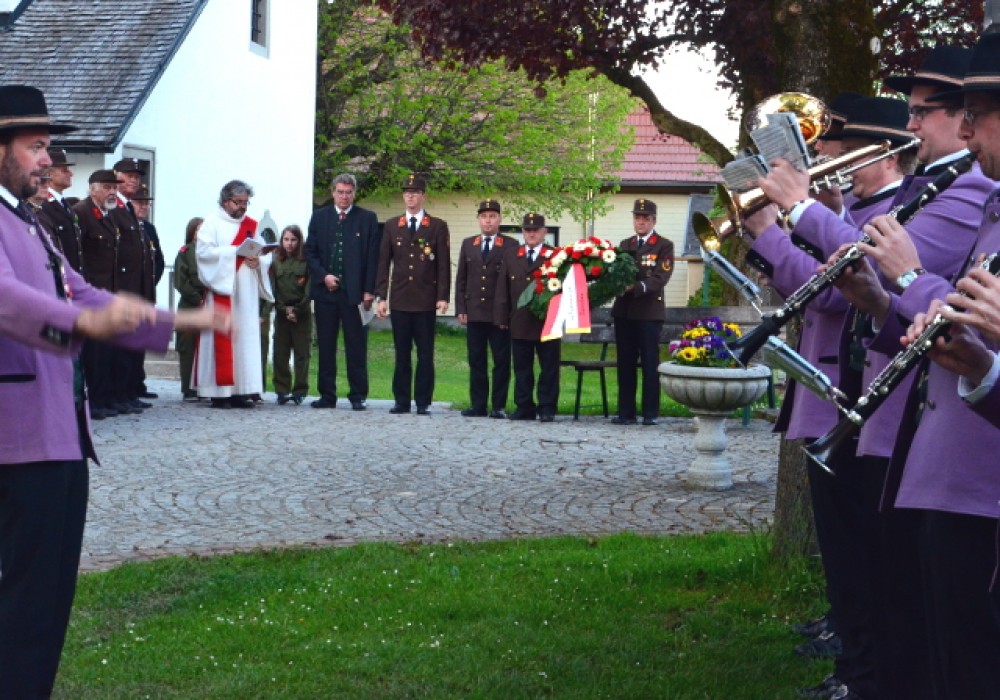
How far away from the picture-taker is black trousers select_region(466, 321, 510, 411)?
1582 cm

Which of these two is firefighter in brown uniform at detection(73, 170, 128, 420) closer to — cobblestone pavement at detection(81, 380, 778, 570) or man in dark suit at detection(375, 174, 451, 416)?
cobblestone pavement at detection(81, 380, 778, 570)

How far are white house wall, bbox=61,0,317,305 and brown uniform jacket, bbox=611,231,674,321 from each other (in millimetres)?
8997

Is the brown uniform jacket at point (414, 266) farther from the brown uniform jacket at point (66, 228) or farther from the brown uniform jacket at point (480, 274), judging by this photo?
the brown uniform jacket at point (66, 228)

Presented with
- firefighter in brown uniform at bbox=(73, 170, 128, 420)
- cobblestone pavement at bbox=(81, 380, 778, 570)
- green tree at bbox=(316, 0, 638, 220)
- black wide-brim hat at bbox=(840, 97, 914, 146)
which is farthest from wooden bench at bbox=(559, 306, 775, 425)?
green tree at bbox=(316, 0, 638, 220)

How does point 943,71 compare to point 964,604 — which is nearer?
point 964,604

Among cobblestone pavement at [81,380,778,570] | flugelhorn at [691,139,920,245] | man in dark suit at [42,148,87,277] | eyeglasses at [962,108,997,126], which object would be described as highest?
eyeglasses at [962,108,997,126]

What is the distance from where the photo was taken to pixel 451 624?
6.74 m

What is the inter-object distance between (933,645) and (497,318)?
11918mm

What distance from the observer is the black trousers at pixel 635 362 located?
609 inches

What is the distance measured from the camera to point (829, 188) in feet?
16.4

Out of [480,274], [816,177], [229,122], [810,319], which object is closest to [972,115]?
[816,177]

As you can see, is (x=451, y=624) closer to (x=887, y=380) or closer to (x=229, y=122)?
(x=887, y=380)

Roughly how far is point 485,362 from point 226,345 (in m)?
2.83

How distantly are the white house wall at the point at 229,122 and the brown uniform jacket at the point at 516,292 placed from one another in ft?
26.0
